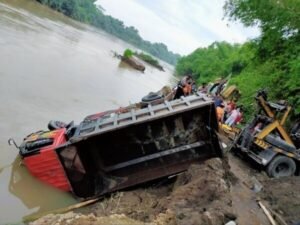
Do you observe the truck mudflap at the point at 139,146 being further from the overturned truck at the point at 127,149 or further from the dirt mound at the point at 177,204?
the dirt mound at the point at 177,204

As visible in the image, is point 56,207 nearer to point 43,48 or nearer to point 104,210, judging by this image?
point 104,210

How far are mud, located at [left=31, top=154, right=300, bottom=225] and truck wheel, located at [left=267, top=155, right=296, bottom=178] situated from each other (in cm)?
34

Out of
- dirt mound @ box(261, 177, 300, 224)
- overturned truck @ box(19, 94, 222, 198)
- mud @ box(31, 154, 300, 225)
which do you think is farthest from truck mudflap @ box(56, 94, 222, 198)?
dirt mound @ box(261, 177, 300, 224)

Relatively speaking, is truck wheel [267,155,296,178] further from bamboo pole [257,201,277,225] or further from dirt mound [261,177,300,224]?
bamboo pole [257,201,277,225]

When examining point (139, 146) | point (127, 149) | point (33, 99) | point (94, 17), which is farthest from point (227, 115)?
point (94, 17)

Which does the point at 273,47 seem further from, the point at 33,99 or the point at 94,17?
the point at 94,17

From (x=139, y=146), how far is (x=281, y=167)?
4.32 metres

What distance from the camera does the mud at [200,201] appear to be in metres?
5.15

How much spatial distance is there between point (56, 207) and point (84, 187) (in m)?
0.73

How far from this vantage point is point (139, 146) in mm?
7145

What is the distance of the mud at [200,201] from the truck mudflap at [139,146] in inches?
13.3

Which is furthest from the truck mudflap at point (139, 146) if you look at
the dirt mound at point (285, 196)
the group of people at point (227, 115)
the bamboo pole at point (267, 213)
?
the group of people at point (227, 115)

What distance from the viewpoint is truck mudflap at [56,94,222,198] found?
6914 millimetres

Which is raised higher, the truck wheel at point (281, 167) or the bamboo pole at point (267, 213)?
the truck wheel at point (281, 167)
